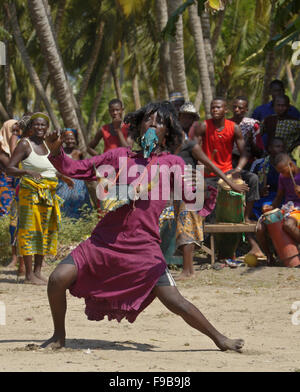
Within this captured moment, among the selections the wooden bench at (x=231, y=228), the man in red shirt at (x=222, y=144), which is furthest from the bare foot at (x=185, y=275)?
the man in red shirt at (x=222, y=144)

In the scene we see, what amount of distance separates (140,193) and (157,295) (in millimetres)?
700

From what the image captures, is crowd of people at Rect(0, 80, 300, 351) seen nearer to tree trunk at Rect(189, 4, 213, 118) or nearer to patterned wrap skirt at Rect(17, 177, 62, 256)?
patterned wrap skirt at Rect(17, 177, 62, 256)

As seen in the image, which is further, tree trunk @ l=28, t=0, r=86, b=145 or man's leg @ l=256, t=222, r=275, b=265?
tree trunk @ l=28, t=0, r=86, b=145

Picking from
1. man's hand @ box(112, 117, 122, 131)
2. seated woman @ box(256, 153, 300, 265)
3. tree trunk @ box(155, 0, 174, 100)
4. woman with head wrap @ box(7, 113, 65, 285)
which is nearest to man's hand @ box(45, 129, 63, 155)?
woman with head wrap @ box(7, 113, 65, 285)

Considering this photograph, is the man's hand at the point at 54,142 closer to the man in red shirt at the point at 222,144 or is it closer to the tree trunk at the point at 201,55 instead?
the man in red shirt at the point at 222,144

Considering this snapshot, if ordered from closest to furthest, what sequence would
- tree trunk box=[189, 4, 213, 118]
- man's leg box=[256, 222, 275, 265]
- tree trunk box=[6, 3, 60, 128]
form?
man's leg box=[256, 222, 275, 265] < tree trunk box=[189, 4, 213, 118] < tree trunk box=[6, 3, 60, 128]

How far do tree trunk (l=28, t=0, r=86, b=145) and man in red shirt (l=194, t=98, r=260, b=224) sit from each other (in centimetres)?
257

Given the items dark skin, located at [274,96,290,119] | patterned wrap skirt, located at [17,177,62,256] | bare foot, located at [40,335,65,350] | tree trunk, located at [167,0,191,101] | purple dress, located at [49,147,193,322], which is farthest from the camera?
tree trunk, located at [167,0,191,101]

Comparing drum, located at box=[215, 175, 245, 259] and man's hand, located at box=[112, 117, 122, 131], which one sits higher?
man's hand, located at box=[112, 117, 122, 131]

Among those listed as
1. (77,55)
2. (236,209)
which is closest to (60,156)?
(236,209)

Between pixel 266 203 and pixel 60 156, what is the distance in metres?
5.40

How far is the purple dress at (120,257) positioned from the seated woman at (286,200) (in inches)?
172

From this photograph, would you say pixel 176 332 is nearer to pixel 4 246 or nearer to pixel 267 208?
pixel 267 208

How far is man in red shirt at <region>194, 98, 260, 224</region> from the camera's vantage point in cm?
977
